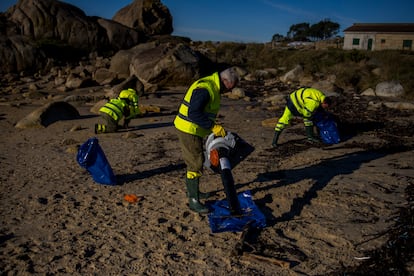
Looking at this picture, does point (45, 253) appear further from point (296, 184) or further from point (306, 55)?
point (306, 55)

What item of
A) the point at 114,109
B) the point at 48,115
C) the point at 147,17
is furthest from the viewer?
the point at 147,17

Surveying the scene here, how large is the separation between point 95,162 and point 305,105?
4.33 meters

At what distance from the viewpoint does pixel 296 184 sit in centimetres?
510

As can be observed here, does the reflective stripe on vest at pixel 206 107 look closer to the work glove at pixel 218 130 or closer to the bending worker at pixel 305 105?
the work glove at pixel 218 130

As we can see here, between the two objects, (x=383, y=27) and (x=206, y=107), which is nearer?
(x=206, y=107)

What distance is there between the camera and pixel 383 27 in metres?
33.8

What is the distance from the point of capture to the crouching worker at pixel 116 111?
25.5 ft

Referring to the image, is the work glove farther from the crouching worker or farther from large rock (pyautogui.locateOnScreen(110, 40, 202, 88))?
large rock (pyautogui.locateOnScreen(110, 40, 202, 88))

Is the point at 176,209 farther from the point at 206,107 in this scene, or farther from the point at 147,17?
the point at 147,17


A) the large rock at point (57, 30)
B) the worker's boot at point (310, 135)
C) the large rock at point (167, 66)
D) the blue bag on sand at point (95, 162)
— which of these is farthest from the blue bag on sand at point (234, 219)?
the large rock at point (57, 30)

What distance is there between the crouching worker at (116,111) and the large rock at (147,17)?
23.1 meters

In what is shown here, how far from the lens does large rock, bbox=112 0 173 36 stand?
30.1m

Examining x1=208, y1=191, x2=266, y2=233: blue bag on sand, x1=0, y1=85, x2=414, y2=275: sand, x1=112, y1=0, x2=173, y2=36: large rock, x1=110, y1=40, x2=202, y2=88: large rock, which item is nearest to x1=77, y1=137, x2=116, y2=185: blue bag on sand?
x1=0, y1=85, x2=414, y2=275: sand

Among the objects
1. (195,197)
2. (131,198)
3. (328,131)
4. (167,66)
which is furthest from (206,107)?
(167,66)
